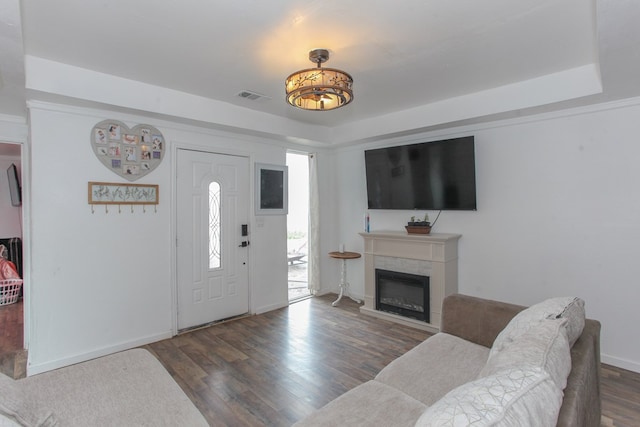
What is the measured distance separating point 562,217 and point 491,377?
9.60 feet

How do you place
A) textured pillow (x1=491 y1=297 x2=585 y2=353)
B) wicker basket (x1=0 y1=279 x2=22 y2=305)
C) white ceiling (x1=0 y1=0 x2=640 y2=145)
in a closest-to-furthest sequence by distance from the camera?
textured pillow (x1=491 y1=297 x2=585 y2=353), white ceiling (x1=0 y1=0 x2=640 y2=145), wicker basket (x1=0 y1=279 x2=22 y2=305)

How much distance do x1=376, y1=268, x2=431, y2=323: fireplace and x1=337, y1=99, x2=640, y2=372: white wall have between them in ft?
1.63

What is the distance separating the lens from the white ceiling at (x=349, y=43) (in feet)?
6.40

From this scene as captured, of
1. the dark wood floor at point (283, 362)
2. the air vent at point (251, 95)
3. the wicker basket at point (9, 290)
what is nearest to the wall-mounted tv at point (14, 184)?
the wicker basket at point (9, 290)

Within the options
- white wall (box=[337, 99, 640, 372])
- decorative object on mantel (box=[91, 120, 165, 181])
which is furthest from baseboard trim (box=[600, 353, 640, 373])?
decorative object on mantel (box=[91, 120, 165, 181])

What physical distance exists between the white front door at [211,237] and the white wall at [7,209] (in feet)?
13.0

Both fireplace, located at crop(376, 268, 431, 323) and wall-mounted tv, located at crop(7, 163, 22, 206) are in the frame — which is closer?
fireplace, located at crop(376, 268, 431, 323)

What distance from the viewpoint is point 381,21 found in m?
2.12

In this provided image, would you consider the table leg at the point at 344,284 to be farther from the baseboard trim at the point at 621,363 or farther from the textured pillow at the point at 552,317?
the textured pillow at the point at 552,317

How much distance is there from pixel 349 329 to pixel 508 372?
2931mm

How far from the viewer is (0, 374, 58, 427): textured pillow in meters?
1.06

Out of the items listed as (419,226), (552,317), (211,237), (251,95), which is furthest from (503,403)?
(211,237)

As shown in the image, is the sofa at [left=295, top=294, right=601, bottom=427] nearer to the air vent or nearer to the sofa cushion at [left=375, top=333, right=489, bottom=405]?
the sofa cushion at [left=375, top=333, right=489, bottom=405]

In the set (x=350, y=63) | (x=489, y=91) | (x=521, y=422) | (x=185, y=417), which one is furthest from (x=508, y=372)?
(x=489, y=91)
